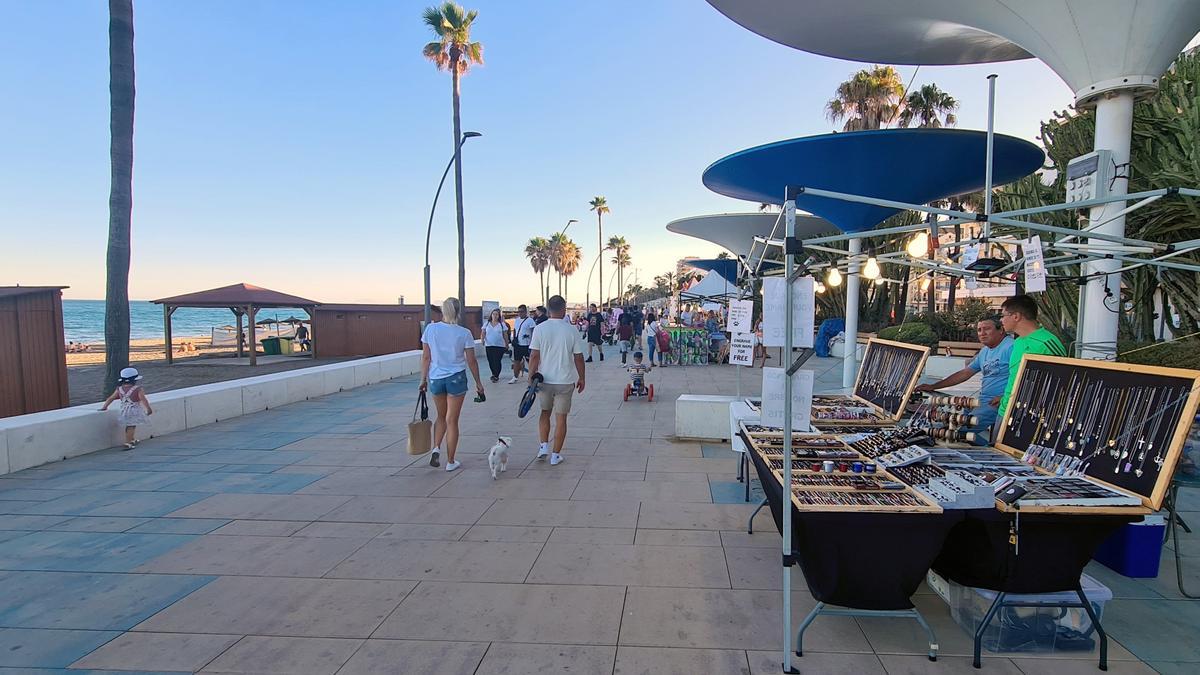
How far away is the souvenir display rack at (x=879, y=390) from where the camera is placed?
4.82m

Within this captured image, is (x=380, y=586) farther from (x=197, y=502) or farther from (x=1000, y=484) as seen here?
(x=1000, y=484)

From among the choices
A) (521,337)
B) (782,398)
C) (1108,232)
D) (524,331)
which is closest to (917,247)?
(1108,232)

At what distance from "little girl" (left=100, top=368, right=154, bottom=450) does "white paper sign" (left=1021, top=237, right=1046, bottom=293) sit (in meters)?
9.18

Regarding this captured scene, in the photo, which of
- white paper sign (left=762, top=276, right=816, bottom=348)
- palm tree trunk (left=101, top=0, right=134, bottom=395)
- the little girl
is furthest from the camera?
palm tree trunk (left=101, top=0, right=134, bottom=395)

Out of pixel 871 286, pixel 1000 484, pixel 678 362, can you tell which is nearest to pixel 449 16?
Answer: pixel 678 362

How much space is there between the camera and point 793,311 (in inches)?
114

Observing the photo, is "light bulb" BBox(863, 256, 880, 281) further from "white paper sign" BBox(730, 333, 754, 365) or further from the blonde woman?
the blonde woman

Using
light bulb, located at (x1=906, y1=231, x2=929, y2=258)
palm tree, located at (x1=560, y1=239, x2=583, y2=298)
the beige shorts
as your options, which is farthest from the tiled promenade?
palm tree, located at (x1=560, y1=239, x2=583, y2=298)

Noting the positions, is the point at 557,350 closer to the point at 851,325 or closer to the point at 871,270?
the point at 871,270

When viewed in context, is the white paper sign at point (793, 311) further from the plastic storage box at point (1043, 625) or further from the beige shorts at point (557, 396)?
the beige shorts at point (557, 396)

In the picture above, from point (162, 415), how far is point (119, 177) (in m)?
4.06

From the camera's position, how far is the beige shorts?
5.96 meters

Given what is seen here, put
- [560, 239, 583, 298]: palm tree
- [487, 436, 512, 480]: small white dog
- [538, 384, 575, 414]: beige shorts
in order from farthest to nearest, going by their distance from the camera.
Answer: [560, 239, 583, 298]: palm tree < [538, 384, 575, 414]: beige shorts < [487, 436, 512, 480]: small white dog

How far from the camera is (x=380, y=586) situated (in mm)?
3430
